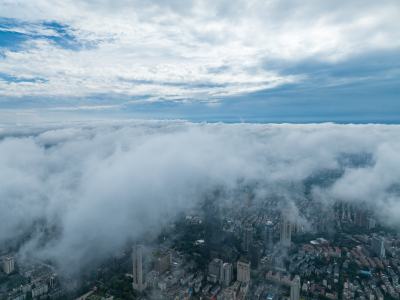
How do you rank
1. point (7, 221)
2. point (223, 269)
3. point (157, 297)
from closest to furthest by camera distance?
point (157, 297) → point (223, 269) → point (7, 221)

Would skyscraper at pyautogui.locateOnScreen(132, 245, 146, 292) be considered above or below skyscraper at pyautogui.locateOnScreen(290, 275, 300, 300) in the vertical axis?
above

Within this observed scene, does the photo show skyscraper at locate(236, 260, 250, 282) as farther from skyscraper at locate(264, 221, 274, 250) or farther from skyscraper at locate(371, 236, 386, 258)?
skyscraper at locate(371, 236, 386, 258)

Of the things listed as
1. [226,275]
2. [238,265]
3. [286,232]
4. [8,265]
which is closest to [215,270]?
[226,275]

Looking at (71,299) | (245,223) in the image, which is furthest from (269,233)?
(71,299)

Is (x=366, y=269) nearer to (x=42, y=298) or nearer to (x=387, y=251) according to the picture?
(x=387, y=251)

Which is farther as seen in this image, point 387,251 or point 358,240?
point 358,240

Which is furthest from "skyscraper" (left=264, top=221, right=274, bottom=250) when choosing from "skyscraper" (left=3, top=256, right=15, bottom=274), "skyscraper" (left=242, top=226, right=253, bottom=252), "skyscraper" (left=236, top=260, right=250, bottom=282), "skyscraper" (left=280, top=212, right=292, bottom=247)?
"skyscraper" (left=3, top=256, right=15, bottom=274)
